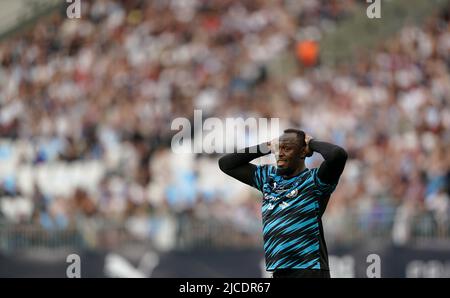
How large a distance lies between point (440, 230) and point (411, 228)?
42 centimetres

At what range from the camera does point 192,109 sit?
62.4 feet

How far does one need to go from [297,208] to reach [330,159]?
43 centimetres

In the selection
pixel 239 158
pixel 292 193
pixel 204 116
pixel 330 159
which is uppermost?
pixel 204 116

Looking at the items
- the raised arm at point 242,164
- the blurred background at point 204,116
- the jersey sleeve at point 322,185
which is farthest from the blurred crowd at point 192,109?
the jersey sleeve at point 322,185

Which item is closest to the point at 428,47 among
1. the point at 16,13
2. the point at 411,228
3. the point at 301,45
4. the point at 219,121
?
the point at 301,45

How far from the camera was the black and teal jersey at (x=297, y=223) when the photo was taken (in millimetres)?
6598

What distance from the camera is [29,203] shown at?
1778cm

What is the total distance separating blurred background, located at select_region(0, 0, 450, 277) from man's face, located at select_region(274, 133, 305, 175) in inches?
339

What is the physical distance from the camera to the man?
659 cm

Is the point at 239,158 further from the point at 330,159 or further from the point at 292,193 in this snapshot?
the point at 330,159

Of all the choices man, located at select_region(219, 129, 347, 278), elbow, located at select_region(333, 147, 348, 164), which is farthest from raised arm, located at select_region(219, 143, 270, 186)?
elbow, located at select_region(333, 147, 348, 164)

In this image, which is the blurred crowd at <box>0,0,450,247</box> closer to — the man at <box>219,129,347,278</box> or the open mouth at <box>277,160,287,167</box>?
the man at <box>219,129,347,278</box>

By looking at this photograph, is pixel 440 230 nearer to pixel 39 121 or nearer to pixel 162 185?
pixel 162 185

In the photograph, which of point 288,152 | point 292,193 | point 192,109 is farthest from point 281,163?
point 192,109
